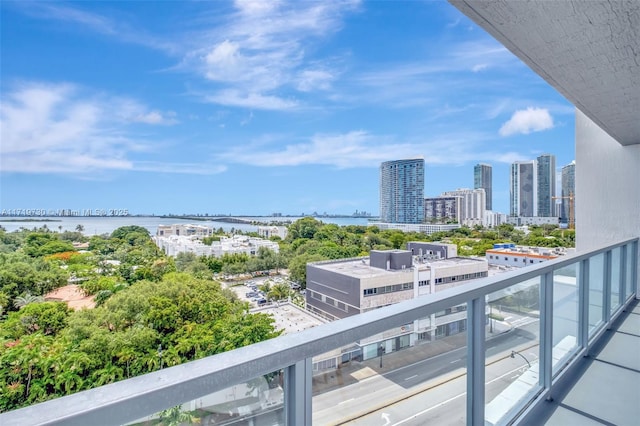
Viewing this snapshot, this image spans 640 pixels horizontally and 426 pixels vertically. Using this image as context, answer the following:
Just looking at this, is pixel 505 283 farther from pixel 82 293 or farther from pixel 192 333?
pixel 82 293

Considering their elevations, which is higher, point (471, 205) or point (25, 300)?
point (471, 205)

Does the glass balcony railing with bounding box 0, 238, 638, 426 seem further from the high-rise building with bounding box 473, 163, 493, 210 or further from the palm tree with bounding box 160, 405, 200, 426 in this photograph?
the high-rise building with bounding box 473, 163, 493, 210

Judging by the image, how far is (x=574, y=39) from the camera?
1.32 m

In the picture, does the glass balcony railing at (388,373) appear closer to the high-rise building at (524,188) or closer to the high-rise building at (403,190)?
the high-rise building at (524,188)

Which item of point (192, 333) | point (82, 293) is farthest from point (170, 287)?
point (82, 293)

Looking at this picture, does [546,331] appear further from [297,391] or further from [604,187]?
[604,187]

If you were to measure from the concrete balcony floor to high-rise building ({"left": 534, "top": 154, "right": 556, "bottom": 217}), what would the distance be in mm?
20970

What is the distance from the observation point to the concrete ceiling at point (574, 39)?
3.70 feet

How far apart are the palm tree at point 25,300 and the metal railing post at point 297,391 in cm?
2257

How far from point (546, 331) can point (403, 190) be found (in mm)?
38149

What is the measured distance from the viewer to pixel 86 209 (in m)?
42.3

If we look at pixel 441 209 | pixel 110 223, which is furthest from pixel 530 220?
pixel 110 223

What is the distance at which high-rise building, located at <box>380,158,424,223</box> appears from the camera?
3747 centimetres

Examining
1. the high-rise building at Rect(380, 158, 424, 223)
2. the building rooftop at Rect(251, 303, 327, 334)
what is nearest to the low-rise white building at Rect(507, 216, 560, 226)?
the high-rise building at Rect(380, 158, 424, 223)
